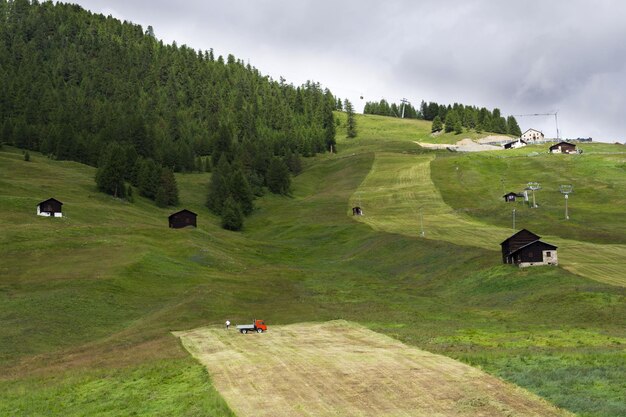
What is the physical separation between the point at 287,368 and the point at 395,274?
6241 cm

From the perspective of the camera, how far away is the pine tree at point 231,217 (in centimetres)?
15188

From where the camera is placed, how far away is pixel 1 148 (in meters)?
192

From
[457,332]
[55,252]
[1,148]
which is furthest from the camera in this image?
[1,148]

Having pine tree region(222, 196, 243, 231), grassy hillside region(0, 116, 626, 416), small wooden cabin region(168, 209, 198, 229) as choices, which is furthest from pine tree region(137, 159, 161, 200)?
small wooden cabin region(168, 209, 198, 229)

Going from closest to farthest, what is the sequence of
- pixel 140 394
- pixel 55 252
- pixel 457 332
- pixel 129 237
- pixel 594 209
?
pixel 140 394, pixel 457 332, pixel 55 252, pixel 129 237, pixel 594 209

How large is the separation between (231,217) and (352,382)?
4815 inches

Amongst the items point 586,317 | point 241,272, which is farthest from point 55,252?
point 586,317

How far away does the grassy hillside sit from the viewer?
110 ft

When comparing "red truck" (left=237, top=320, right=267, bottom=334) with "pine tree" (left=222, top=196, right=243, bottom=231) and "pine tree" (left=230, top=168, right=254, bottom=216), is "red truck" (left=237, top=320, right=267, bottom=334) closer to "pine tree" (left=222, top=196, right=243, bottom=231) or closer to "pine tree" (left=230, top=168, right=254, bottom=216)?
"pine tree" (left=222, top=196, right=243, bottom=231)

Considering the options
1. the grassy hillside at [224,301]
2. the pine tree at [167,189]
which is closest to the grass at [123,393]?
the grassy hillside at [224,301]

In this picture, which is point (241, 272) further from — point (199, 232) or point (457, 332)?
point (457, 332)

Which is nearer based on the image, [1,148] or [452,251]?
[452,251]

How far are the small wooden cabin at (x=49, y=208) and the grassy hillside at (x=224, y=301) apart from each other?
310 centimetres

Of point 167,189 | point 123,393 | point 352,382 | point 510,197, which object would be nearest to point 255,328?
point 123,393
